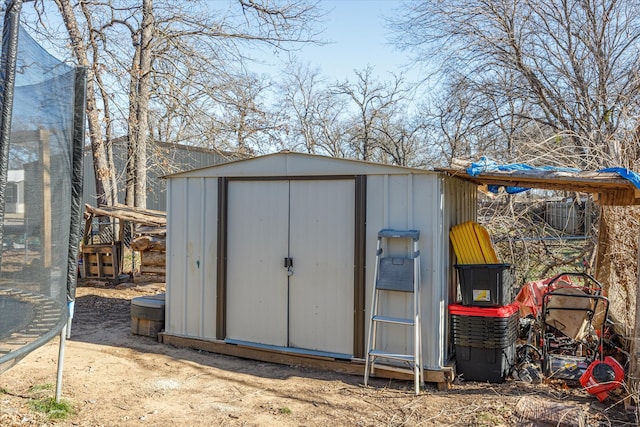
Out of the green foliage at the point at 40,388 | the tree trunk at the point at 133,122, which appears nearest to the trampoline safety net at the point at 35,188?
the green foliage at the point at 40,388

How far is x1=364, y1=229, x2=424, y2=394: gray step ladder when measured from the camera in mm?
5184

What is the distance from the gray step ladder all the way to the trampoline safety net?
2.83 meters

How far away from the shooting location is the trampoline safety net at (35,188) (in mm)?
2805

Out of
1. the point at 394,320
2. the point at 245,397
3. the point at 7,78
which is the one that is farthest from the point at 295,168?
the point at 7,78

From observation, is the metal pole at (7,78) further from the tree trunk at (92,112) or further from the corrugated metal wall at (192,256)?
the tree trunk at (92,112)

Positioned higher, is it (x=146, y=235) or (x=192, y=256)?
(x=146, y=235)

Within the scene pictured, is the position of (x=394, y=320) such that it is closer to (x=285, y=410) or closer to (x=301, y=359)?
(x=301, y=359)

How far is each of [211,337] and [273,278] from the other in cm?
115

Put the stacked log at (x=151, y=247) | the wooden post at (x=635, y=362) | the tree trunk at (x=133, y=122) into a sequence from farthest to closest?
the tree trunk at (x=133, y=122) < the stacked log at (x=151, y=247) < the wooden post at (x=635, y=362)

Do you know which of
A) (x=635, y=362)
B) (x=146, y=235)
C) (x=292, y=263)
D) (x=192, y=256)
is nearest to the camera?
(x=635, y=362)

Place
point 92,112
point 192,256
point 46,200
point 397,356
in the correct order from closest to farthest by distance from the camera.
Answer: point 46,200 < point 397,356 < point 192,256 < point 92,112

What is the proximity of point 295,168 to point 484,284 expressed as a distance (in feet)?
7.76

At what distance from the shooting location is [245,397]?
4934mm

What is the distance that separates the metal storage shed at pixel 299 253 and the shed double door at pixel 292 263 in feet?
0.04
